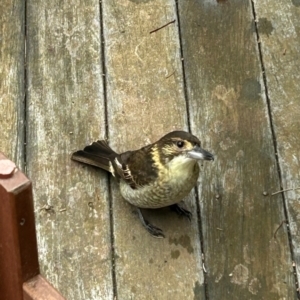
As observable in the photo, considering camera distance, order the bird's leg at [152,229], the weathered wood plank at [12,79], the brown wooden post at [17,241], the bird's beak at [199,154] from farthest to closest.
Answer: the weathered wood plank at [12,79] → the bird's leg at [152,229] → the bird's beak at [199,154] → the brown wooden post at [17,241]

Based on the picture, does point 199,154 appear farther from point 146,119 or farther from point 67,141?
point 67,141

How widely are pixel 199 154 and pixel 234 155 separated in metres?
0.52

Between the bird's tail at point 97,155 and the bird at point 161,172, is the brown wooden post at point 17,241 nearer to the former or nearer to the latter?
the bird at point 161,172

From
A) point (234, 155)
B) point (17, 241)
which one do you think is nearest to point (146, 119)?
point (234, 155)

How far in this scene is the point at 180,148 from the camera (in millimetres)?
2879

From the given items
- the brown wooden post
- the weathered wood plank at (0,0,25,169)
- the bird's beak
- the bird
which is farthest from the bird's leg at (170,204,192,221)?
the brown wooden post

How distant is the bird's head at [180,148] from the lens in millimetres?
2857

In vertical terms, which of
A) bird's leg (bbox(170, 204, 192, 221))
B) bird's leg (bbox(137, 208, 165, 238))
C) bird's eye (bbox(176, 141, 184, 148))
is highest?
bird's eye (bbox(176, 141, 184, 148))

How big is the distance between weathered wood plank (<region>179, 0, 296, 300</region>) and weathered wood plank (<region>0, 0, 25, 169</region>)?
842 mm

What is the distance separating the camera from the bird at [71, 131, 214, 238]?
9.44ft

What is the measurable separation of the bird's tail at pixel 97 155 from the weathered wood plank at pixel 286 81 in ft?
2.64

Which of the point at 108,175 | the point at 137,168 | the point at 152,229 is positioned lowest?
the point at 152,229

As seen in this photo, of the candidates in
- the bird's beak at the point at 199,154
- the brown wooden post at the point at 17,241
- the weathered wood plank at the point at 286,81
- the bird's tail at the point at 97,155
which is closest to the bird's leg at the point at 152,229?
the bird's tail at the point at 97,155

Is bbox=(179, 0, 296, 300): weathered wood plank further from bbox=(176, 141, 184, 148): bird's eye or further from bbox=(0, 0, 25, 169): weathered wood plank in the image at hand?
bbox=(0, 0, 25, 169): weathered wood plank
